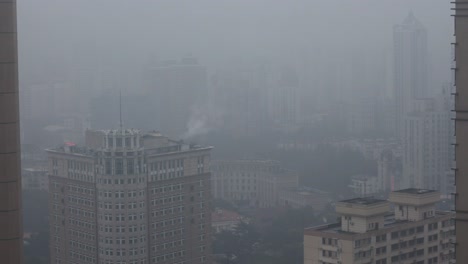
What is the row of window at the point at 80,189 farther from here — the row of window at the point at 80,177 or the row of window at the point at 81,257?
the row of window at the point at 81,257

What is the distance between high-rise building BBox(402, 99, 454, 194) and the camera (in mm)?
9078

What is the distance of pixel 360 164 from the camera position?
11000 millimetres

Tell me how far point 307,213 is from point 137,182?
2.73 meters

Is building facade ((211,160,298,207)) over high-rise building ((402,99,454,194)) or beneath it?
beneath

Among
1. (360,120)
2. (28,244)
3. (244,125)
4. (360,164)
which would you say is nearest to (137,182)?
(28,244)

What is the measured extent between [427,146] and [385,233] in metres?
5.79

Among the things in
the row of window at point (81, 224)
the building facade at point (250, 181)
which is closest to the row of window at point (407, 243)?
the row of window at point (81, 224)

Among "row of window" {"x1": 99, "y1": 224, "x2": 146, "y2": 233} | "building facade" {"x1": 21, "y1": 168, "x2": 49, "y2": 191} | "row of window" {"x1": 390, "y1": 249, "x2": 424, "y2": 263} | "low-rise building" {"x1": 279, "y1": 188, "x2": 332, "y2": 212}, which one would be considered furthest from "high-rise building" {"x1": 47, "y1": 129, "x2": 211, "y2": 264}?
"low-rise building" {"x1": 279, "y1": 188, "x2": 332, "y2": 212}

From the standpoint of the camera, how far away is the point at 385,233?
150 inches

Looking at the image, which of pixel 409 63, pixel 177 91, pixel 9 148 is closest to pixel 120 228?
pixel 9 148

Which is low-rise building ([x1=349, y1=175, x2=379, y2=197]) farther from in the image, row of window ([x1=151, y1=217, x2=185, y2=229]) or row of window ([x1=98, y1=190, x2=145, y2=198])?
row of window ([x1=98, y1=190, x2=145, y2=198])

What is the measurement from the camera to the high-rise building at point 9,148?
1494 mm

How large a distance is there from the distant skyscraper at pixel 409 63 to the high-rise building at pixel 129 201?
18.6 ft

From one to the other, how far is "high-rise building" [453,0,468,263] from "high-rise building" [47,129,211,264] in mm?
4223
